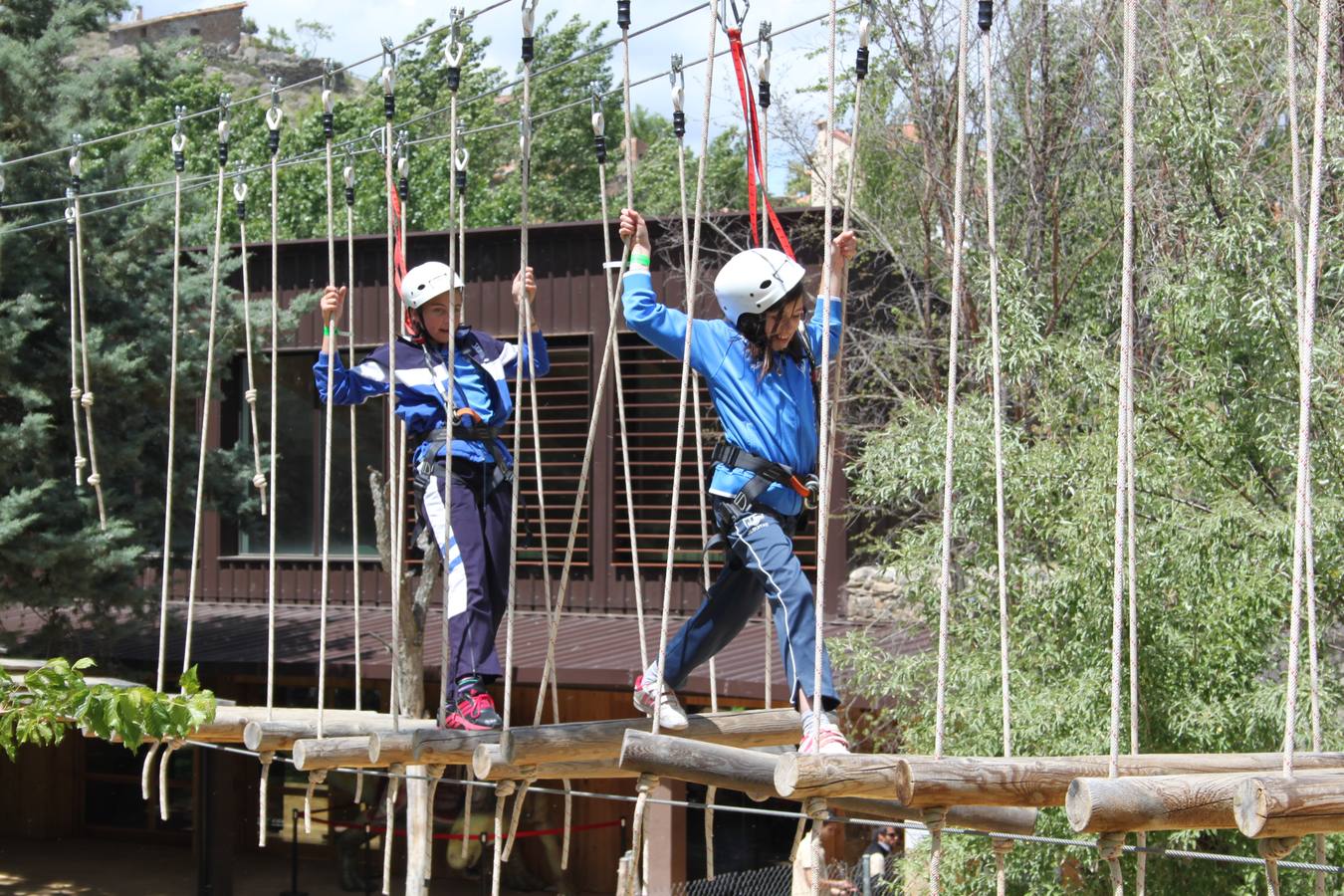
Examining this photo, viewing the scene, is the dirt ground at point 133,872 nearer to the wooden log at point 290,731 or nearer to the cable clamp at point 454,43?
the wooden log at point 290,731

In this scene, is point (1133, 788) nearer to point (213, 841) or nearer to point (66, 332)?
point (66, 332)

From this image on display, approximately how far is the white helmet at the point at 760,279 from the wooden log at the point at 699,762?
1.37 meters

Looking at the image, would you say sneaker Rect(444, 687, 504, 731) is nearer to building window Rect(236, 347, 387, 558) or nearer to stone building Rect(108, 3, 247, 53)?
building window Rect(236, 347, 387, 558)

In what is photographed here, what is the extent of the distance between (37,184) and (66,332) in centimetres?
109

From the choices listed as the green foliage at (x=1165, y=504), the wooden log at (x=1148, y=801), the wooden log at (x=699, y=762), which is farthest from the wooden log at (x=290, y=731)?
the green foliage at (x=1165, y=504)

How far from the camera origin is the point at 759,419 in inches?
205

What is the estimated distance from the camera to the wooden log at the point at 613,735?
5250mm

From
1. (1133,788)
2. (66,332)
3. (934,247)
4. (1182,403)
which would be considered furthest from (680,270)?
(1133,788)

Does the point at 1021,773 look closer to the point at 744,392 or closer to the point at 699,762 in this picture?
the point at 699,762

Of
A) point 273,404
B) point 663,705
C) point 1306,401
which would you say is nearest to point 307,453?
point 273,404

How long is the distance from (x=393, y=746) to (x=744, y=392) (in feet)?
5.49

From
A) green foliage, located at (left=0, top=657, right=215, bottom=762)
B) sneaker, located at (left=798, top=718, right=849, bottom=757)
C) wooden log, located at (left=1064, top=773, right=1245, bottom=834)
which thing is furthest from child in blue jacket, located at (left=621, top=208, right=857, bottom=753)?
green foliage, located at (left=0, top=657, right=215, bottom=762)

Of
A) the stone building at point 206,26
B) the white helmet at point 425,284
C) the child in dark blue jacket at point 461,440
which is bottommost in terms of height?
the child in dark blue jacket at point 461,440

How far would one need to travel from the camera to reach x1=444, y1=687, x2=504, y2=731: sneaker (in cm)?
557
